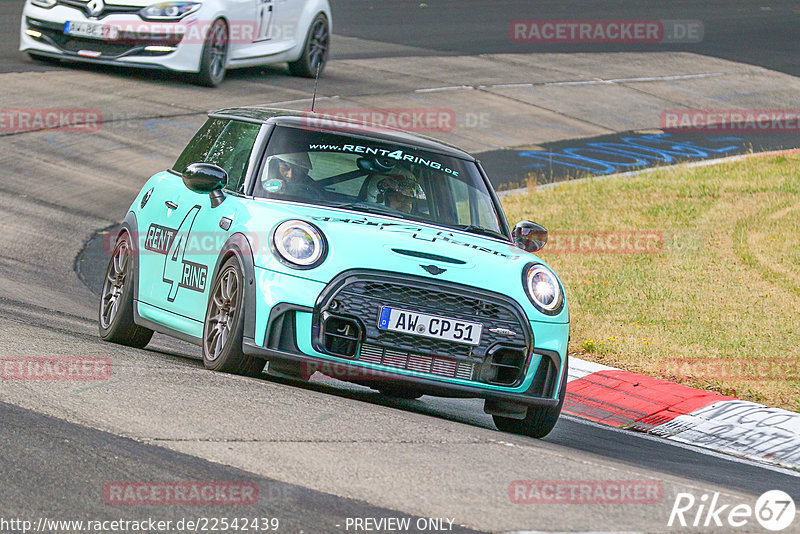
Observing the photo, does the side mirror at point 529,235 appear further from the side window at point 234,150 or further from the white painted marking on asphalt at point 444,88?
the white painted marking on asphalt at point 444,88

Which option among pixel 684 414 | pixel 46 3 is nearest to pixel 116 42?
pixel 46 3

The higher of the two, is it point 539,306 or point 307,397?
point 539,306

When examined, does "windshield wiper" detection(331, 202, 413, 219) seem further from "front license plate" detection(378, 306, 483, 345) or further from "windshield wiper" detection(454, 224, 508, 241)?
"front license plate" detection(378, 306, 483, 345)

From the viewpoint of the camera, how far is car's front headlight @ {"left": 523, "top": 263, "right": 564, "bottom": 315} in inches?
270

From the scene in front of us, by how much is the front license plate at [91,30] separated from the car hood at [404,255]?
37.2 ft

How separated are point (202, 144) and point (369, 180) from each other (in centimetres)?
143

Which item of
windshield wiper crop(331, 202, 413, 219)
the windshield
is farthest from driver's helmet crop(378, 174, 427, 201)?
windshield wiper crop(331, 202, 413, 219)

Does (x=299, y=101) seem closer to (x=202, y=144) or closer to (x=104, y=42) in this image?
(x=104, y=42)

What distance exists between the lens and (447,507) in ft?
16.0

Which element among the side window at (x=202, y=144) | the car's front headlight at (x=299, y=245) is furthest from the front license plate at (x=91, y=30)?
the car's front headlight at (x=299, y=245)

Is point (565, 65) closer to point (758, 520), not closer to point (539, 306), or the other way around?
point (539, 306)

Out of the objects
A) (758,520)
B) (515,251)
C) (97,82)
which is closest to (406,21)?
(97,82)

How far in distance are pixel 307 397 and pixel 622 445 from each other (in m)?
2.19

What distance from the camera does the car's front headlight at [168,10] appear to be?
17.5 metres
